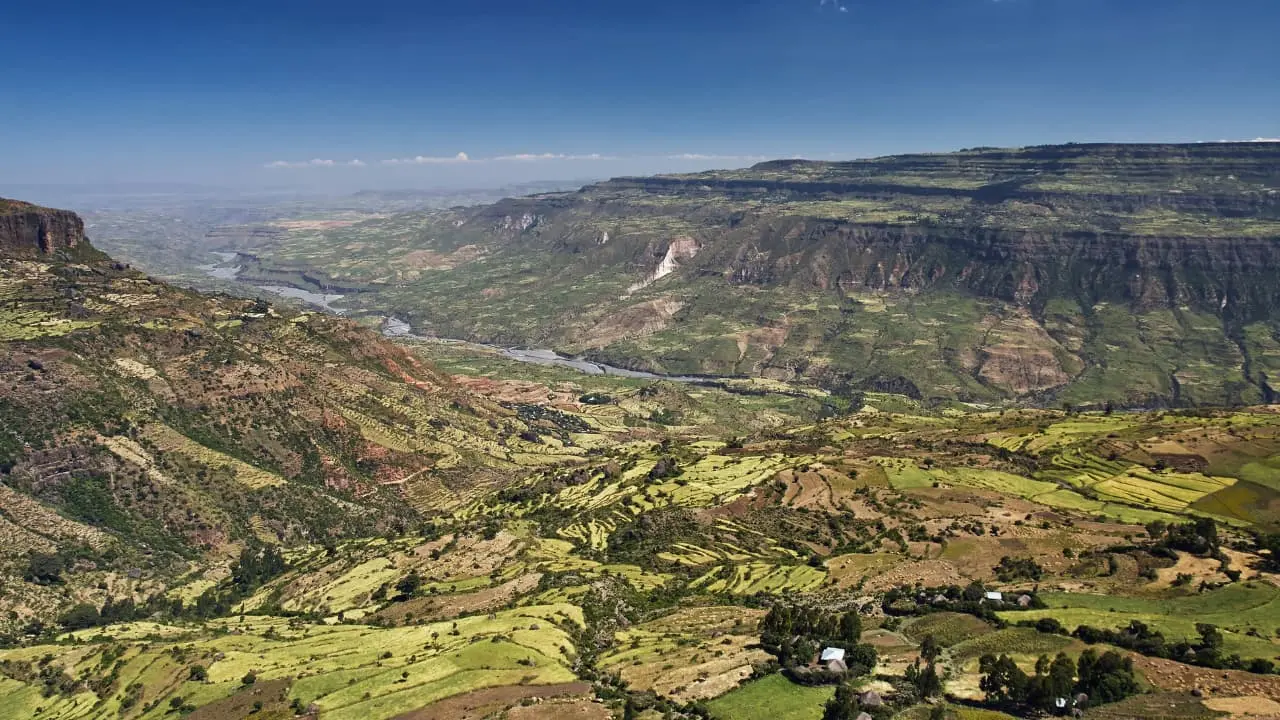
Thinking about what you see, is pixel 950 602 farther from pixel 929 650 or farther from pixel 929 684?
pixel 929 684

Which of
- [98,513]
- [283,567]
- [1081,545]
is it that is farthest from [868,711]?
[98,513]

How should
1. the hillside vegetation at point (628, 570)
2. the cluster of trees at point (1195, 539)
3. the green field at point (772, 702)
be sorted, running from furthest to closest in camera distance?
the cluster of trees at point (1195, 539)
the hillside vegetation at point (628, 570)
the green field at point (772, 702)

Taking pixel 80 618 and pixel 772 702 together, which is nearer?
pixel 772 702

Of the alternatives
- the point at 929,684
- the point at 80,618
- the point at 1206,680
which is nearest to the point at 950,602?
the point at 929,684

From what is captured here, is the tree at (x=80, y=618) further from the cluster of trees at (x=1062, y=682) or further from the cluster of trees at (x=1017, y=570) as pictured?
the cluster of trees at (x=1017, y=570)

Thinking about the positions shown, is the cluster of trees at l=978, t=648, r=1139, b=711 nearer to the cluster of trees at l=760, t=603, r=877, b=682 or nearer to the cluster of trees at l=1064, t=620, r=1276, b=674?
the cluster of trees at l=1064, t=620, r=1276, b=674

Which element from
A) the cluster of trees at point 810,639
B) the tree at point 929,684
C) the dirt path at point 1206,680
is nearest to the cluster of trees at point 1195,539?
the dirt path at point 1206,680
